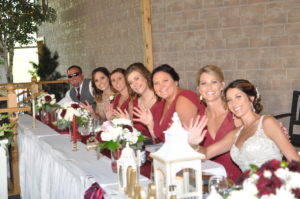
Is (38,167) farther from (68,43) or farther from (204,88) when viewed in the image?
(68,43)

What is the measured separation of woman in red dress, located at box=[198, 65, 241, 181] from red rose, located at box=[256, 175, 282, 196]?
2.04 m

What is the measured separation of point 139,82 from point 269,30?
78.1 inches

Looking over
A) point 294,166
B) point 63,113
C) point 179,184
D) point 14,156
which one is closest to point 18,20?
point 14,156

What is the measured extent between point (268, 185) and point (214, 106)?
7.50 feet

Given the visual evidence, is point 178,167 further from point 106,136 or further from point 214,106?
point 214,106

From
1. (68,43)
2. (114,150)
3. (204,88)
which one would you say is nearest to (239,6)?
(204,88)

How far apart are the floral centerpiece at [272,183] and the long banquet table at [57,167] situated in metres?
0.99

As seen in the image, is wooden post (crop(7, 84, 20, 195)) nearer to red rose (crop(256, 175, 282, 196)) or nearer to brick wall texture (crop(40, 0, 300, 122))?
brick wall texture (crop(40, 0, 300, 122))

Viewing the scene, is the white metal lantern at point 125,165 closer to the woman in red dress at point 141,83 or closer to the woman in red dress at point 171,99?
the woman in red dress at point 171,99

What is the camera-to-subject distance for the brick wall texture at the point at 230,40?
17.9 feet

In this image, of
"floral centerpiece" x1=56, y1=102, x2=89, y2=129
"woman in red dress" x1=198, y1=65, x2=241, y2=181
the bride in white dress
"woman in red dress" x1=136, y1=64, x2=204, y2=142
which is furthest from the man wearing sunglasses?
the bride in white dress

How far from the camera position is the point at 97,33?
9.42m

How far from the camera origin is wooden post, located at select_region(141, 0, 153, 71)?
6.66 m

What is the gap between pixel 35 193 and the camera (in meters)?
4.17
